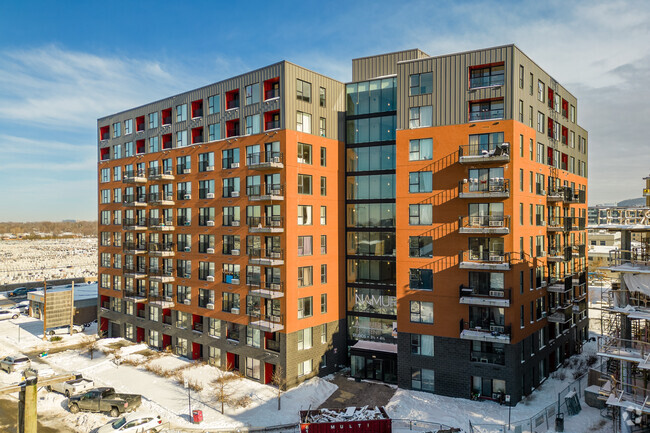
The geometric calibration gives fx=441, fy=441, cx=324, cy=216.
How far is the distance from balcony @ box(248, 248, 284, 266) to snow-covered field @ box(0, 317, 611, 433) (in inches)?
464

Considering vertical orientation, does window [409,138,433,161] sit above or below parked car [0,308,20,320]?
above

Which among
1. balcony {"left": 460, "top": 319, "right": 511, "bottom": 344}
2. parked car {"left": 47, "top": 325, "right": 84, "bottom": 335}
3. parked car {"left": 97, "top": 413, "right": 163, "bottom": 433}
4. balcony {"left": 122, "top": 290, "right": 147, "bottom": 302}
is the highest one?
balcony {"left": 460, "top": 319, "right": 511, "bottom": 344}

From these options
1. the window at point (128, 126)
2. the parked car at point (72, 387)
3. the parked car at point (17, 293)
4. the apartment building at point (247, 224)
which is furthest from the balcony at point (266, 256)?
the parked car at point (17, 293)

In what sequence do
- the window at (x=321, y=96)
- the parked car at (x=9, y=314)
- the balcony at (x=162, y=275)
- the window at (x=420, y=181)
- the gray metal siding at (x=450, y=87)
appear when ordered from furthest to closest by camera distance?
the parked car at (x=9, y=314) < the balcony at (x=162, y=275) < the window at (x=321, y=96) < the window at (x=420, y=181) < the gray metal siding at (x=450, y=87)

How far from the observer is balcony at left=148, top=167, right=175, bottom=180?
175 feet

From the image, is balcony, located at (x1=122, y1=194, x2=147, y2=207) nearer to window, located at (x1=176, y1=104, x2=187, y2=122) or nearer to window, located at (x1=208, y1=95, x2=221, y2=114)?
window, located at (x1=176, y1=104, x2=187, y2=122)


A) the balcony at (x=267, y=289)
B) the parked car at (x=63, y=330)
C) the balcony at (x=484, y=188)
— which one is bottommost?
the parked car at (x=63, y=330)

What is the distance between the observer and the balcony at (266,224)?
137ft

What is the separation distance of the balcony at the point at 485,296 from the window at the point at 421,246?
4.14 meters

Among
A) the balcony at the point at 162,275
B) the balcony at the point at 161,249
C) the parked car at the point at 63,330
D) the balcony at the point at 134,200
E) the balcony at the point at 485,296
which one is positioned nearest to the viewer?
the balcony at the point at 485,296

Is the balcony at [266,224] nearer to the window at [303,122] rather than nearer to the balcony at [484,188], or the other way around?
the window at [303,122]

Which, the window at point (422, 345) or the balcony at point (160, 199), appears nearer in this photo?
the window at point (422, 345)

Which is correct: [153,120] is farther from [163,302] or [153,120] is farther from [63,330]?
[63,330]

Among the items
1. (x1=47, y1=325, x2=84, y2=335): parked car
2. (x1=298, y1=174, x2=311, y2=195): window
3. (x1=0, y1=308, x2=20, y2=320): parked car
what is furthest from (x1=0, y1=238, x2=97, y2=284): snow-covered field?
(x1=298, y1=174, x2=311, y2=195): window
